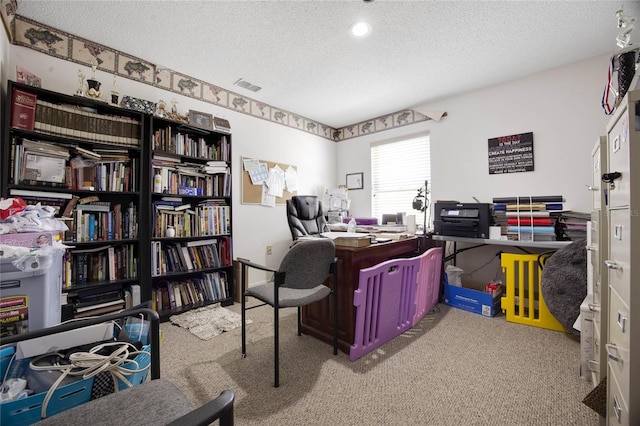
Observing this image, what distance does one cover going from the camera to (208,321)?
2371mm

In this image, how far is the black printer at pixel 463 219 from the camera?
263cm

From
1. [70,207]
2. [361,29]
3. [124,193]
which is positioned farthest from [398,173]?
[70,207]

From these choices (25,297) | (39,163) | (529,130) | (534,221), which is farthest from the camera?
(529,130)

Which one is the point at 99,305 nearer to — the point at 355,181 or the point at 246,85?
the point at 246,85

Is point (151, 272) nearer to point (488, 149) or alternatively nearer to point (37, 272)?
point (37, 272)

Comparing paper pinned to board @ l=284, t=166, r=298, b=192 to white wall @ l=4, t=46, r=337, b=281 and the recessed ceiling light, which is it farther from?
the recessed ceiling light

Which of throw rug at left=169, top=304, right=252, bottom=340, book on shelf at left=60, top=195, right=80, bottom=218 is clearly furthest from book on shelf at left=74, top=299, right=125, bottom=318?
book on shelf at left=60, top=195, right=80, bottom=218

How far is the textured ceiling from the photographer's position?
1935 mm

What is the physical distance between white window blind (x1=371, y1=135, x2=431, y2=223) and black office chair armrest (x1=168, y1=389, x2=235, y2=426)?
3574 mm

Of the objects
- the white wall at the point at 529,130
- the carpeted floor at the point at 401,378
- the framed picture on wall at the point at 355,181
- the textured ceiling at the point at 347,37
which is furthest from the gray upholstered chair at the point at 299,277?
the framed picture on wall at the point at 355,181

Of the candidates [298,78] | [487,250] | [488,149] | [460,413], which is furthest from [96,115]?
[487,250]

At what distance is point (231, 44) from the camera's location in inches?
92.9

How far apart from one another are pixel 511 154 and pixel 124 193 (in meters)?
4.01

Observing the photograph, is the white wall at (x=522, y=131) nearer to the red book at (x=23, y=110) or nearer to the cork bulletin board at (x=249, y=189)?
the cork bulletin board at (x=249, y=189)
